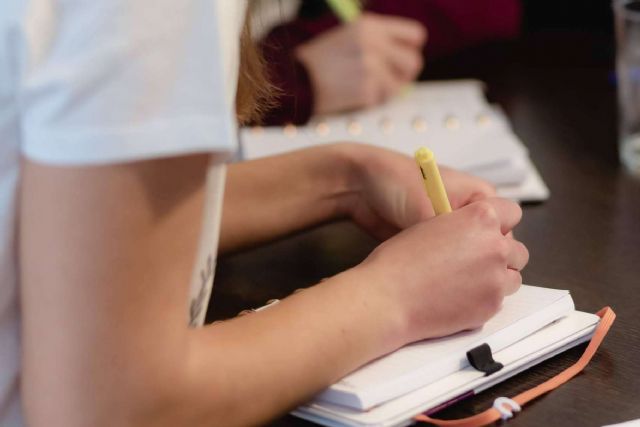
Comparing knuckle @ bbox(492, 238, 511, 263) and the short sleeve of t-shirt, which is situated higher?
the short sleeve of t-shirt

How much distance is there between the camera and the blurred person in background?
136cm

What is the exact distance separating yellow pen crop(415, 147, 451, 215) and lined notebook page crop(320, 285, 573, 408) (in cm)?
8

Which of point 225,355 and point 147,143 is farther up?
point 147,143

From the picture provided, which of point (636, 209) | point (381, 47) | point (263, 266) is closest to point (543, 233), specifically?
point (636, 209)

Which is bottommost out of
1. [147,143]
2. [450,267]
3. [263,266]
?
[263,266]

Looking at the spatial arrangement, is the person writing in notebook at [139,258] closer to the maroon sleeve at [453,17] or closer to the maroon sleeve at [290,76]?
the maroon sleeve at [290,76]

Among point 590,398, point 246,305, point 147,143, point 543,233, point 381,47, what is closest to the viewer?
point 147,143

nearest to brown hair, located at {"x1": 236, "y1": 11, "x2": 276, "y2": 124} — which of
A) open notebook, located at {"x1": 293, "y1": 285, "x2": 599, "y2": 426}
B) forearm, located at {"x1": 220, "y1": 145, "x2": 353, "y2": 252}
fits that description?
forearm, located at {"x1": 220, "y1": 145, "x2": 353, "y2": 252}

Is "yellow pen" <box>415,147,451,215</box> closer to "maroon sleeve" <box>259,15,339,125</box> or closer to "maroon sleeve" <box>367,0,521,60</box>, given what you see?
"maroon sleeve" <box>259,15,339,125</box>

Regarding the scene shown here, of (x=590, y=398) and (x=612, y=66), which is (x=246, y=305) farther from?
(x=612, y=66)

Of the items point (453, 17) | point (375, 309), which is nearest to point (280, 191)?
point (375, 309)

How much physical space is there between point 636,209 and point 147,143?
2.06 ft

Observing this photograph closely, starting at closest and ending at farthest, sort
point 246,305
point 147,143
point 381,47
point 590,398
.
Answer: point 147,143 → point 590,398 → point 246,305 → point 381,47

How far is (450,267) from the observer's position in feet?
2.29
